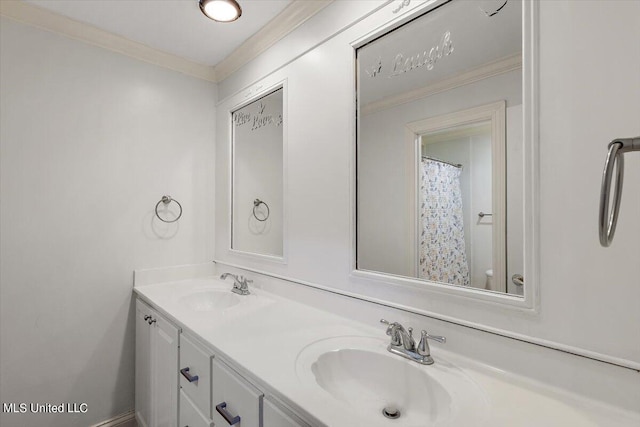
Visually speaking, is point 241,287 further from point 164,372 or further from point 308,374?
point 308,374

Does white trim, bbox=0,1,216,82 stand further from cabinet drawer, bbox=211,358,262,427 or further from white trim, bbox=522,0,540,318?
white trim, bbox=522,0,540,318

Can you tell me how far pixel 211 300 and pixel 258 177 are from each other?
85 centimetres

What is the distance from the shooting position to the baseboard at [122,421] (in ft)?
6.29

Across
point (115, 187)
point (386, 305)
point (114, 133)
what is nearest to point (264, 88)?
point (114, 133)

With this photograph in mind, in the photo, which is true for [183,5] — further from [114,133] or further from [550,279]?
[550,279]

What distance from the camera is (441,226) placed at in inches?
46.2

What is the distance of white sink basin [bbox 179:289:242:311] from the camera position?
6.19ft

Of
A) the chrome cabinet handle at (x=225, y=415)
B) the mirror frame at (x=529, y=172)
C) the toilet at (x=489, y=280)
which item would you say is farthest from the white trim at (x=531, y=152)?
the chrome cabinet handle at (x=225, y=415)

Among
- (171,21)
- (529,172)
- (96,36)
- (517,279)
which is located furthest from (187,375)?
(96,36)

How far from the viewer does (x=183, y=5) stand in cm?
166

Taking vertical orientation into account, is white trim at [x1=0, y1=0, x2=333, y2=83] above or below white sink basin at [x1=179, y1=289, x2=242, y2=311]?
above

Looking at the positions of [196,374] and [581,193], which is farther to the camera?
[196,374]

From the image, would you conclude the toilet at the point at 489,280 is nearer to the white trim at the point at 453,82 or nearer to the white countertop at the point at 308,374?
the white countertop at the point at 308,374

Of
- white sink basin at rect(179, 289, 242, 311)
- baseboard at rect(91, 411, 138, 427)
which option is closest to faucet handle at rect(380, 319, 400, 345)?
white sink basin at rect(179, 289, 242, 311)
